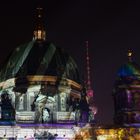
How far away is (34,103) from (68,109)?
5.24 meters

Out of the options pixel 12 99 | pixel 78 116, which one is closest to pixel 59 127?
pixel 78 116

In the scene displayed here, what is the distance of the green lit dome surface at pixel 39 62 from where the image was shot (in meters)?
82.6

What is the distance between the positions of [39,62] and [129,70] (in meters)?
13.6

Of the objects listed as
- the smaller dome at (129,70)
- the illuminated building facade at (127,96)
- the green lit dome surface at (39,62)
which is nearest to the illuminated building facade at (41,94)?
the green lit dome surface at (39,62)

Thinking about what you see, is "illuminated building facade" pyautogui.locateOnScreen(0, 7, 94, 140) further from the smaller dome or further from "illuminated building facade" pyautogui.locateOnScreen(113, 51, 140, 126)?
the smaller dome

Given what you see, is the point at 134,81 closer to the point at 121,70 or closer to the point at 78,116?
the point at 121,70

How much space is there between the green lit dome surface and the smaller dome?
8721mm

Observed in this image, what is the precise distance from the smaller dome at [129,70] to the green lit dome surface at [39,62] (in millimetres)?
8721

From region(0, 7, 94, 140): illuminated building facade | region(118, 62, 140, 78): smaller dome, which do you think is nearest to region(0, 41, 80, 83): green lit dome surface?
region(0, 7, 94, 140): illuminated building facade

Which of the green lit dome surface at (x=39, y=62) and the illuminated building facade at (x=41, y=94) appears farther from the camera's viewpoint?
the green lit dome surface at (x=39, y=62)

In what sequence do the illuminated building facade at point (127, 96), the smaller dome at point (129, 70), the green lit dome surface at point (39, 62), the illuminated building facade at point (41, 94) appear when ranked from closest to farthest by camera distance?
the illuminated building facade at point (41, 94) → the illuminated building facade at point (127, 96) → the smaller dome at point (129, 70) → the green lit dome surface at point (39, 62)

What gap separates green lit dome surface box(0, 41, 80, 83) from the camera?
8256 centimetres

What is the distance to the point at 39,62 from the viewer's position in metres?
83.4

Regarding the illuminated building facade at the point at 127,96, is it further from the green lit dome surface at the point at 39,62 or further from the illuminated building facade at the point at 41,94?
the green lit dome surface at the point at 39,62
